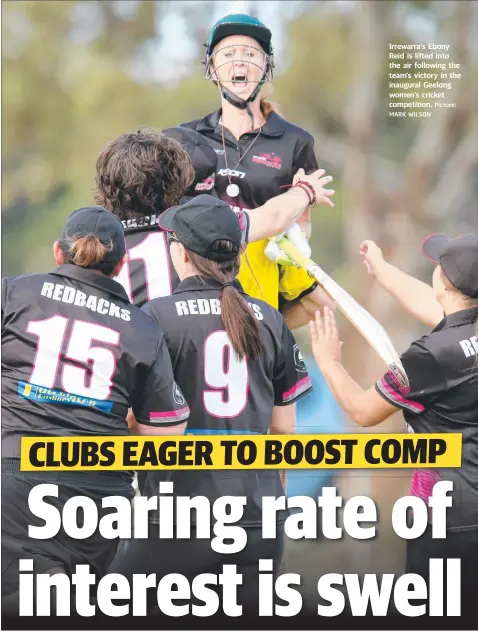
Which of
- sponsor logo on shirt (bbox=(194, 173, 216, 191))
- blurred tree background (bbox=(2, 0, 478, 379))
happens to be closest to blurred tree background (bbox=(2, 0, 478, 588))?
blurred tree background (bbox=(2, 0, 478, 379))

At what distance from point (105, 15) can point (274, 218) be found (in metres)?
1.21

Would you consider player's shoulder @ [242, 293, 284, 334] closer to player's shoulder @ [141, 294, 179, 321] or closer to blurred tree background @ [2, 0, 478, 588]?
player's shoulder @ [141, 294, 179, 321]

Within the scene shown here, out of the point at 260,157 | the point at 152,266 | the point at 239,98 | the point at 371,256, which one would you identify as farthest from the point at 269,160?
the point at 152,266

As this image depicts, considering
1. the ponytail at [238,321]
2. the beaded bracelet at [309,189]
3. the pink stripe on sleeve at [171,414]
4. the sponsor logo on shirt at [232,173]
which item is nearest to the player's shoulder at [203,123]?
the sponsor logo on shirt at [232,173]

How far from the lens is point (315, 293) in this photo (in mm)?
5184

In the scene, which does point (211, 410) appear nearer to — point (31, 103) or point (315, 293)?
point (315, 293)

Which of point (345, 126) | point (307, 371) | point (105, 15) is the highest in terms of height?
point (105, 15)

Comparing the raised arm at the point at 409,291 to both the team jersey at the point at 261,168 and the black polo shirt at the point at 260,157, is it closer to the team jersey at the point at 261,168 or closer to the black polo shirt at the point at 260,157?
the team jersey at the point at 261,168

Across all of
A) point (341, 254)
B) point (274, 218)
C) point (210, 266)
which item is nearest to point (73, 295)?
point (210, 266)

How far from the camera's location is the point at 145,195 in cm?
472

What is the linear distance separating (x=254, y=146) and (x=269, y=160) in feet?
0.31

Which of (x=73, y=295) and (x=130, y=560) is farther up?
(x=73, y=295)

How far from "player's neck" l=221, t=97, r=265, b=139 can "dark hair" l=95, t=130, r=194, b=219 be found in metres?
0.41

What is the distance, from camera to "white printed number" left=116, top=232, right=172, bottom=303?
478 cm
